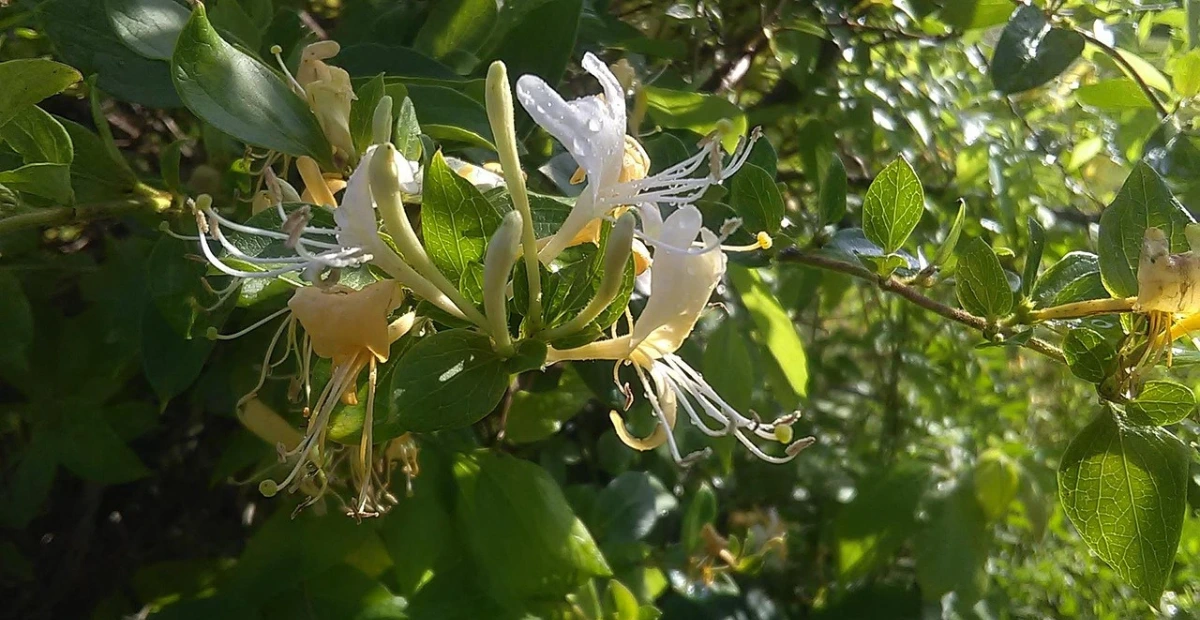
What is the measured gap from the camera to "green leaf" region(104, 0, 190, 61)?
459 millimetres

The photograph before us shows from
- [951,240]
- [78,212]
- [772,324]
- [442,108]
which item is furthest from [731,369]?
[78,212]

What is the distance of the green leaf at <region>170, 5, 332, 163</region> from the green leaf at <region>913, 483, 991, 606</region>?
0.74 meters

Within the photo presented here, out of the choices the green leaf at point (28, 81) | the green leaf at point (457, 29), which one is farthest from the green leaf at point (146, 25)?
the green leaf at point (457, 29)

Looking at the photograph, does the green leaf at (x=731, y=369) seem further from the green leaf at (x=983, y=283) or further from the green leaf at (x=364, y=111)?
the green leaf at (x=364, y=111)

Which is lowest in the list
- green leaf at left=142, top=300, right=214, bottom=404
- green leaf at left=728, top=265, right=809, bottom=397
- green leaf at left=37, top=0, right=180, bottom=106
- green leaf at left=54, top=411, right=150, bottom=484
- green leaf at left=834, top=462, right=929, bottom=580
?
green leaf at left=834, top=462, right=929, bottom=580

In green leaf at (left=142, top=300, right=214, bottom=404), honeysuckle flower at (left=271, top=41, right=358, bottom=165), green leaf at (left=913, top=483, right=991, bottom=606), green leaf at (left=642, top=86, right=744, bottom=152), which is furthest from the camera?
green leaf at (left=913, top=483, right=991, bottom=606)

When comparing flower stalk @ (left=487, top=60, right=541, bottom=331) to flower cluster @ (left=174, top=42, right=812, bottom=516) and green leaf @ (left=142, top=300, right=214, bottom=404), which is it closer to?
flower cluster @ (left=174, top=42, right=812, bottom=516)

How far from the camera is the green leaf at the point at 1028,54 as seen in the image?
0.73 metres

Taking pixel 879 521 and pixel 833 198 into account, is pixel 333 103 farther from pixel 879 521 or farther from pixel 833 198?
pixel 879 521

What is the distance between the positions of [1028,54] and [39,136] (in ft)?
2.27

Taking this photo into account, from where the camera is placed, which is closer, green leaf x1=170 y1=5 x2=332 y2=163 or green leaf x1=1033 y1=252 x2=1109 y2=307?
green leaf x1=170 y1=5 x2=332 y2=163

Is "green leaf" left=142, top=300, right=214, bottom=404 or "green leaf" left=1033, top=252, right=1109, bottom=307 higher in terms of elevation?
"green leaf" left=1033, top=252, right=1109, bottom=307

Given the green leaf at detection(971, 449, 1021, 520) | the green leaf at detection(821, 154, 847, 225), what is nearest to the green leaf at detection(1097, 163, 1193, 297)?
the green leaf at detection(821, 154, 847, 225)

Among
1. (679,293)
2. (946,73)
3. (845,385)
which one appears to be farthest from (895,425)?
(679,293)
